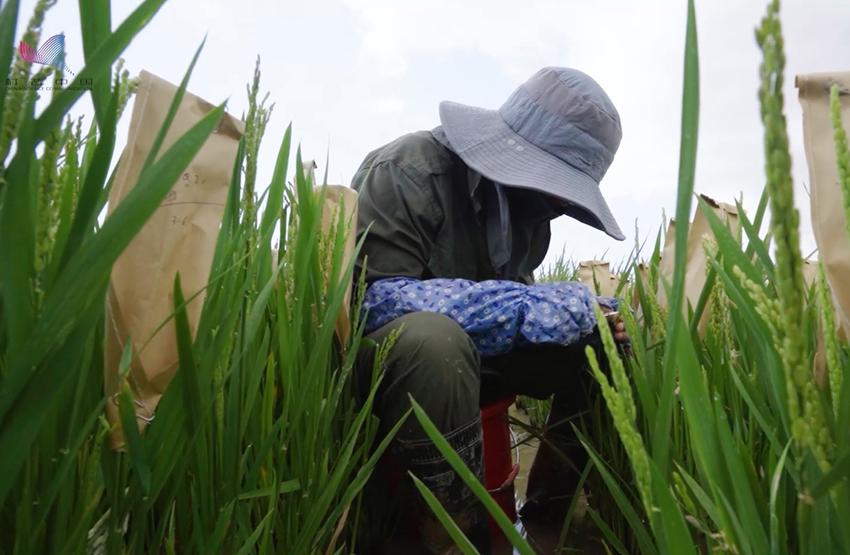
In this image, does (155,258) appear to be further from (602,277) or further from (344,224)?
(602,277)

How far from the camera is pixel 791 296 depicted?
228 millimetres

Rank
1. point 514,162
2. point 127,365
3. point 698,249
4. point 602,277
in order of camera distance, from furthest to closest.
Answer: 1. point 602,277
2. point 514,162
3. point 698,249
4. point 127,365

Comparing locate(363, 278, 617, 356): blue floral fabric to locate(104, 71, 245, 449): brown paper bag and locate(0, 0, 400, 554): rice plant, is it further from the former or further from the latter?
locate(104, 71, 245, 449): brown paper bag

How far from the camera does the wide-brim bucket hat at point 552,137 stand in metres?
1.43

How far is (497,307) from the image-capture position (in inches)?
51.9

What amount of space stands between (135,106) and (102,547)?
0.40 meters

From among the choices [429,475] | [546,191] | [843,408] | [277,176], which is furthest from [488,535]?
[843,408]

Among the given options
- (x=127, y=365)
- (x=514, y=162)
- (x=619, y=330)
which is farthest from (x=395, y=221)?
(x=127, y=365)

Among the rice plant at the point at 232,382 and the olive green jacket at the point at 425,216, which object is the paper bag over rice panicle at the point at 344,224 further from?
the olive green jacket at the point at 425,216

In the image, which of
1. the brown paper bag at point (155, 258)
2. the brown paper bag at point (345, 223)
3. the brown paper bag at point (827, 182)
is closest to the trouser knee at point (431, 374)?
the brown paper bag at point (345, 223)

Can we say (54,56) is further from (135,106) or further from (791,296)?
(791,296)

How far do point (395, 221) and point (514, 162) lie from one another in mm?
324

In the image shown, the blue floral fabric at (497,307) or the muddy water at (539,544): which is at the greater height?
the blue floral fabric at (497,307)

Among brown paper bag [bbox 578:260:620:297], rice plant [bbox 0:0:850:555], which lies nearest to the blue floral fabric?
rice plant [bbox 0:0:850:555]
